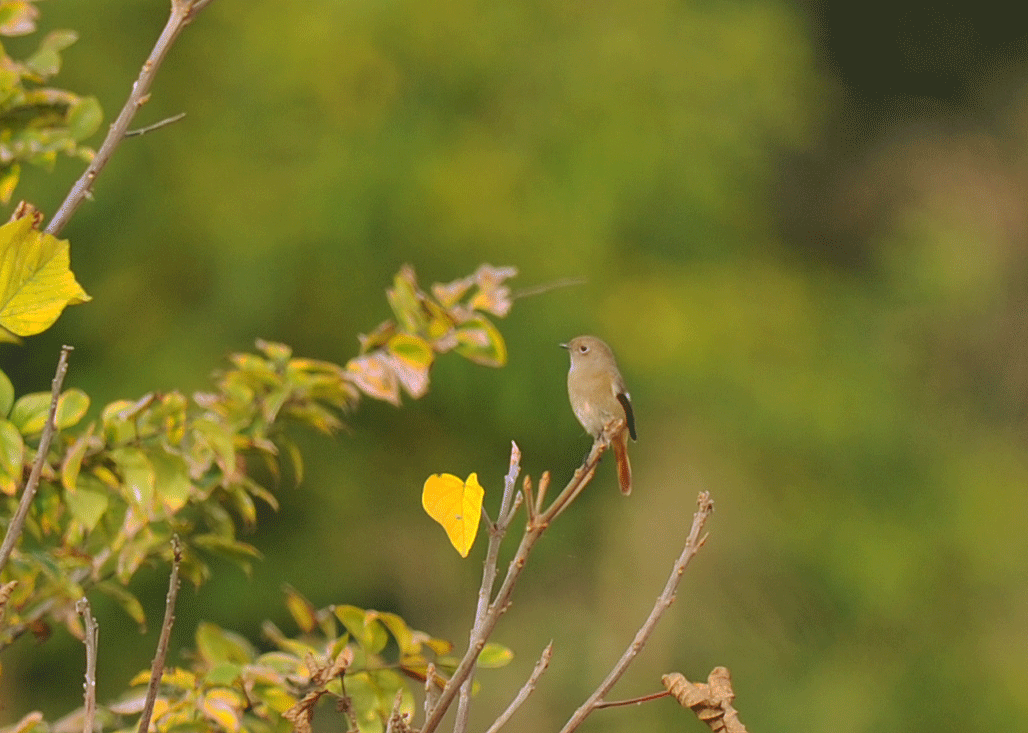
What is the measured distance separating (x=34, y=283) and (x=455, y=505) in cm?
42

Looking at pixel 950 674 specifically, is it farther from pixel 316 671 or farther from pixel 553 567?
pixel 316 671

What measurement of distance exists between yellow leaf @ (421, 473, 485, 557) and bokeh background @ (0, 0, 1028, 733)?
16.1 ft

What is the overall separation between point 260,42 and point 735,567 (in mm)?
3647

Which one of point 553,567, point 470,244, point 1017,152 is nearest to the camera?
point 470,244

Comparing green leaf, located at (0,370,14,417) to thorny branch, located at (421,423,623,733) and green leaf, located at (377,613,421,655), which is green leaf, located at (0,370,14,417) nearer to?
green leaf, located at (377,613,421,655)

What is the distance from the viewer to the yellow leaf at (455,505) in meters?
1.11

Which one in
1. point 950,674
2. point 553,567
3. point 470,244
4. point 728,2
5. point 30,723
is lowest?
point 950,674

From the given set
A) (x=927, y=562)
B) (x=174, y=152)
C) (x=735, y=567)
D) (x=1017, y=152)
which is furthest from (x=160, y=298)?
(x=1017, y=152)

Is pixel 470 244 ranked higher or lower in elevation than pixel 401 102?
lower

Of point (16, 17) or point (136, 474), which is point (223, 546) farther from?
point (16, 17)

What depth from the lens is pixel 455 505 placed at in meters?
1.13

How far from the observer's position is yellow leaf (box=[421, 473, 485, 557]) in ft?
3.63

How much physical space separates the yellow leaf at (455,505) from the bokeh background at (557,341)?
4.92 metres

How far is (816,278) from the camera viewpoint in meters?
7.77
